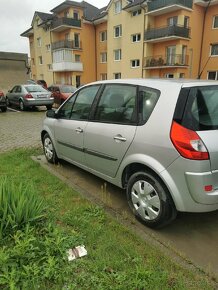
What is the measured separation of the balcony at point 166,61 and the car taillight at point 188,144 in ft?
74.5

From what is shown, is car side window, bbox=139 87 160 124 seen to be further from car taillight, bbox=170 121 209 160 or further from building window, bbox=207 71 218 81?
building window, bbox=207 71 218 81

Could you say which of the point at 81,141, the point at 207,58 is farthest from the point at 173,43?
the point at 81,141

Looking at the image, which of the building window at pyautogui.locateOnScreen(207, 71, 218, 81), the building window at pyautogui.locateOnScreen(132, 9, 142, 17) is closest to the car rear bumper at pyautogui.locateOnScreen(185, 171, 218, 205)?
the building window at pyautogui.locateOnScreen(207, 71, 218, 81)

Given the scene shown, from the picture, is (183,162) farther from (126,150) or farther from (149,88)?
(149,88)

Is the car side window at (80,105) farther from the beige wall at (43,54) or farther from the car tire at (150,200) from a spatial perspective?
the beige wall at (43,54)

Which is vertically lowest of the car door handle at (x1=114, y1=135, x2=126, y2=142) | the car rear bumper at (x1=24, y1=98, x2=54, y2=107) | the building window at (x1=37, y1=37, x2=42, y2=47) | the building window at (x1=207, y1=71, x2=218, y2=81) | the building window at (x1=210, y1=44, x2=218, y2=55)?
the car rear bumper at (x1=24, y1=98, x2=54, y2=107)

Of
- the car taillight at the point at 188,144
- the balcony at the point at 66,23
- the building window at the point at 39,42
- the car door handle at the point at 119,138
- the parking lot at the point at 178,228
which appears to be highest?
the balcony at the point at 66,23

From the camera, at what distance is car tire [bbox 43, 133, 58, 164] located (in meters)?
4.75

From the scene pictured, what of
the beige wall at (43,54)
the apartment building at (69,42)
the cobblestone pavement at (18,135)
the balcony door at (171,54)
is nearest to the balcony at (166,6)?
the balcony door at (171,54)

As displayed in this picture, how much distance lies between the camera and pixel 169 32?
22.5 m

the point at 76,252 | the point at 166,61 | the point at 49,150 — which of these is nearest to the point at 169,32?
the point at 166,61

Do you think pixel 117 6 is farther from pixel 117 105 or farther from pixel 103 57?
pixel 117 105

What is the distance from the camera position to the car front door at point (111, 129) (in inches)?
114

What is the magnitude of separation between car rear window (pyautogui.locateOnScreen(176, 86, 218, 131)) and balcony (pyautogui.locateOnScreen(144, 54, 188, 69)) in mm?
22331
